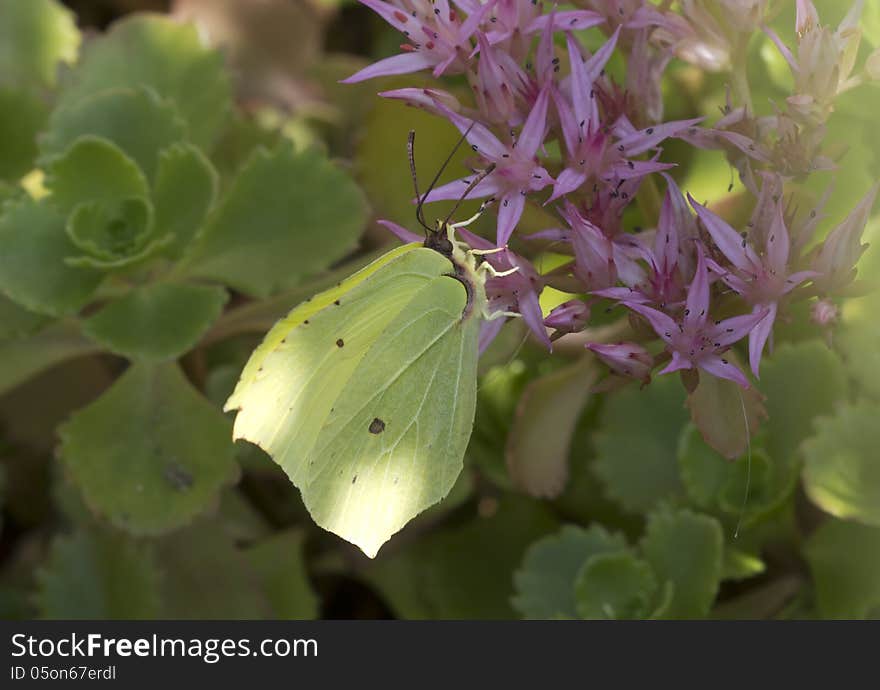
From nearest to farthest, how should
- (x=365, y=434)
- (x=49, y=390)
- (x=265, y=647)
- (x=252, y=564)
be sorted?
(x=365, y=434), (x=265, y=647), (x=252, y=564), (x=49, y=390)

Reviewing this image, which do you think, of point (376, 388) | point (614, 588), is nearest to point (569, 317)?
point (376, 388)

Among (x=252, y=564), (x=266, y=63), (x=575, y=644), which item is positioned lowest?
(x=252, y=564)

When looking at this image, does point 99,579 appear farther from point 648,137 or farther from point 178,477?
point 648,137

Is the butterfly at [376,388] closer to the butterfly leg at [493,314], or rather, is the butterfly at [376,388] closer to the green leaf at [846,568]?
the butterfly leg at [493,314]

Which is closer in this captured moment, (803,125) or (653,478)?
(803,125)

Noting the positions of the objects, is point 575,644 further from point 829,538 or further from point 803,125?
point 803,125

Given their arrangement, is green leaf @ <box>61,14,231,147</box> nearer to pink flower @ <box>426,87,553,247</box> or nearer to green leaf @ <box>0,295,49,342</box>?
green leaf @ <box>0,295,49,342</box>

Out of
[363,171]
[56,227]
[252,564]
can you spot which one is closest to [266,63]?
[363,171]
